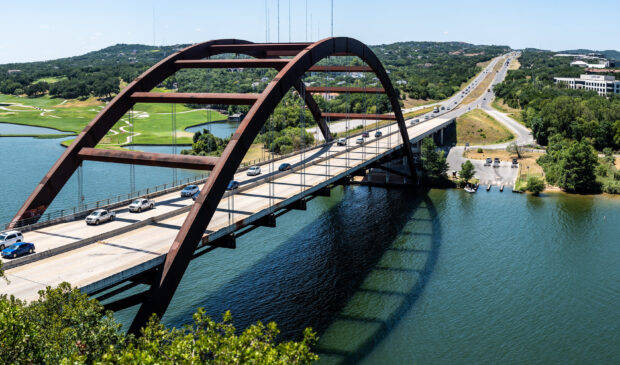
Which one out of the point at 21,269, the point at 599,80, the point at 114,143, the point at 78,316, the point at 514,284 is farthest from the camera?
the point at 599,80

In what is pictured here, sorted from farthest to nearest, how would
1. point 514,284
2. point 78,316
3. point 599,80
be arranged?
1. point 599,80
2. point 514,284
3. point 78,316

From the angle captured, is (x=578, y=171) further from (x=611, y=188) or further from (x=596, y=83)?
(x=596, y=83)

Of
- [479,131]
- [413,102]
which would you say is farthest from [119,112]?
[413,102]

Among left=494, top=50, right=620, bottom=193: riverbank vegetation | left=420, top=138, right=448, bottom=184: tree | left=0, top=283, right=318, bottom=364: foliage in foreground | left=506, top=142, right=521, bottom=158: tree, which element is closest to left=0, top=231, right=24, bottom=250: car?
left=0, top=283, right=318, bottom=364: foliage in foreground

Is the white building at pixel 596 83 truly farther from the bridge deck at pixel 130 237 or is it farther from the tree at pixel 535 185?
the bridge deck at pixel 130 237

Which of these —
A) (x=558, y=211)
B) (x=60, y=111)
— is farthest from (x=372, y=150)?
(x=60, y=111)

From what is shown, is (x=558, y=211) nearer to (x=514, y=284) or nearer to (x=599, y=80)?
(x=514, y=284)
